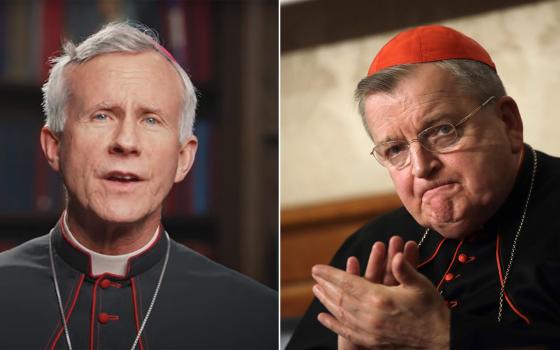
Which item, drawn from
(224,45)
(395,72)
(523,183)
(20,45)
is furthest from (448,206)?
(20,45)

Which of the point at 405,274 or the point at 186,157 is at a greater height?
the point at 186,157

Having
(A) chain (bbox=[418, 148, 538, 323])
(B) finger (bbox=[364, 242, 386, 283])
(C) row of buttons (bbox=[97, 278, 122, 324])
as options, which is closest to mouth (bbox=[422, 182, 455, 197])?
(A) chain (bbox=[418, 148, 538, 323])

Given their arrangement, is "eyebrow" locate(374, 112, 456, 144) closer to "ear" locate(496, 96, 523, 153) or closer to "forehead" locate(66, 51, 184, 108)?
"ear" locate(496, 96, 523, 153)

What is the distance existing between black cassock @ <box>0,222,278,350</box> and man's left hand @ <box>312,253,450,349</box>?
0.55 m

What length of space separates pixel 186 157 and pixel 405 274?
2.79 ft

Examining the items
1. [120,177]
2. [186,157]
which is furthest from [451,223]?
[120,177]

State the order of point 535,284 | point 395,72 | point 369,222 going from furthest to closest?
Answer: point 369,222
point 395,72
point 535,284

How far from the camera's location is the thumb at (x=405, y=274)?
2.34m

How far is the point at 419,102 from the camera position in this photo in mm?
2574

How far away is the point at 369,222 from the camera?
9.34ft

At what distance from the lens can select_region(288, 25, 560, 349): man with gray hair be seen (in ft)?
7.87

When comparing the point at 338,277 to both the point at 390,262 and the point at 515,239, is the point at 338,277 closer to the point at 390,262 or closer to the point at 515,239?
the point at 390,262

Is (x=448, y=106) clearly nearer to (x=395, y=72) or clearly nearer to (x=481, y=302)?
(x=395, y=72)

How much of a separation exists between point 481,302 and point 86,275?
1132mm
